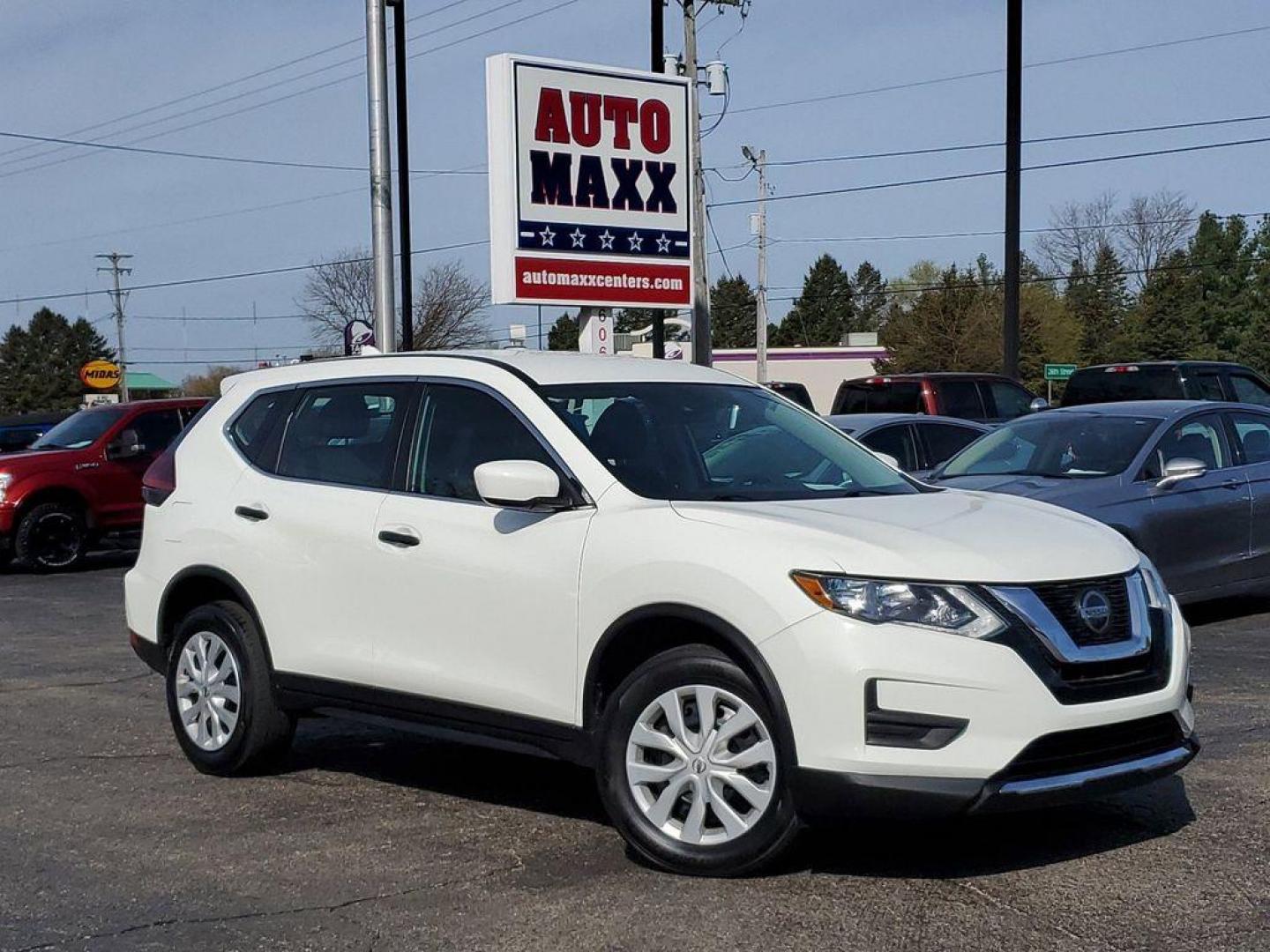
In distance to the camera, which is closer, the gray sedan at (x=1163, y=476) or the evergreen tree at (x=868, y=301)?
the gray sedan at (x=1163, y=476)

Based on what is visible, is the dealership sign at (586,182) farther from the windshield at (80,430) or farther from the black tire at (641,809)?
the black tire at (641,809)

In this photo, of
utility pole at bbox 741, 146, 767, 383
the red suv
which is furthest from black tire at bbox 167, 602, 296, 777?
utility pole at bbox 741, 146, 767, 383

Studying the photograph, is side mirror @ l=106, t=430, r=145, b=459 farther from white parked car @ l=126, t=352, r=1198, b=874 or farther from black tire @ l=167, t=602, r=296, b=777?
black tire @ l=167, t=602, r=296, b=777

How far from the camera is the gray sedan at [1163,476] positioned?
421 inches

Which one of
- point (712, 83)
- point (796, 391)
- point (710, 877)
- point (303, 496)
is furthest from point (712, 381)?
point (712, 83)

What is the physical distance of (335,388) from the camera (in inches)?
280

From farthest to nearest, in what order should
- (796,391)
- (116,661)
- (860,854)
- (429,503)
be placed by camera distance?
(796,391), (116,661), (429,503), (860,854)

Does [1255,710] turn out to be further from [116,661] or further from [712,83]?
[712,83]

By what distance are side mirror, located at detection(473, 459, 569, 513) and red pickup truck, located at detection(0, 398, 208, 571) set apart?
12.7m

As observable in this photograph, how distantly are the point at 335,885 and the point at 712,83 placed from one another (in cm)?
3418

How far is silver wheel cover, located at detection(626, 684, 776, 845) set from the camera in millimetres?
5246

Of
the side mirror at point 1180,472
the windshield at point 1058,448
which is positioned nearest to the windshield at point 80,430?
the windshield at point 1058,448

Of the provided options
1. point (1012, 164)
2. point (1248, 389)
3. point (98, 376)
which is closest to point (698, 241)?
point (1012, 164)

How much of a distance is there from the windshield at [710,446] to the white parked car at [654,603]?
16 mm
